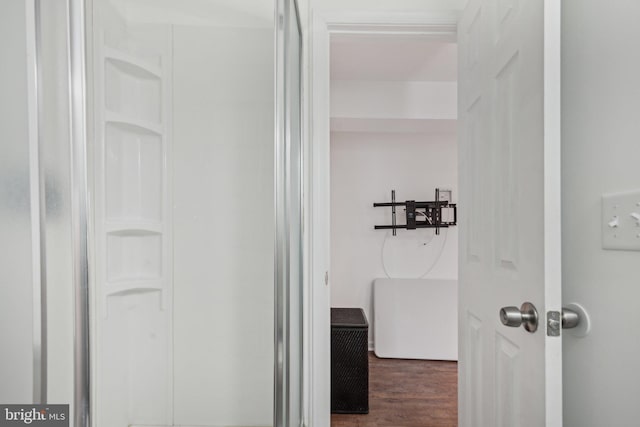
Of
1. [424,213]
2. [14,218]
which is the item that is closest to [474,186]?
[14,218]

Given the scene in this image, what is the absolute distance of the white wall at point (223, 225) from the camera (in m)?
→ 1.17

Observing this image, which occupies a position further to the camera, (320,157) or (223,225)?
(320,157)

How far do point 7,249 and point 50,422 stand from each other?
0.26m

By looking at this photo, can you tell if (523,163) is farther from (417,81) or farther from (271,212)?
(417,81)

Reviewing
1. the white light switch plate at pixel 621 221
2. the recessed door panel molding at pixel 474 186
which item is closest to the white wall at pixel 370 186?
the recessed door panel molding at pixel 474 186

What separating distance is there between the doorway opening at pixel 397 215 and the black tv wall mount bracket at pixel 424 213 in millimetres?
20

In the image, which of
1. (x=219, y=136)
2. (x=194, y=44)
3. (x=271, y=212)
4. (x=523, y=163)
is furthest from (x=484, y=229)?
(x=194, y=44)

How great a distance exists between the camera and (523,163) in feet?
2.90

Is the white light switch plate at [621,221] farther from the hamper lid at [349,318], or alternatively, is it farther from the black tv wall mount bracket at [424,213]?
the black tv wall mount bracket at [424,213]

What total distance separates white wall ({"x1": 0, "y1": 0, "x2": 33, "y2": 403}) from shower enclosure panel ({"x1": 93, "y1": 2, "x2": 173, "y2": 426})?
30 centimetres

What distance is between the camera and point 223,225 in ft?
4.00

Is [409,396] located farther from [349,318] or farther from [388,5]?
[388,5]
